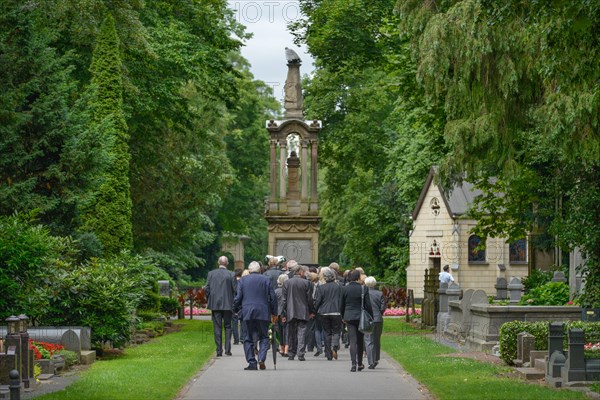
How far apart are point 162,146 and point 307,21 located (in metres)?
7.14

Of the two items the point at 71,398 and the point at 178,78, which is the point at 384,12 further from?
the point at 71,398

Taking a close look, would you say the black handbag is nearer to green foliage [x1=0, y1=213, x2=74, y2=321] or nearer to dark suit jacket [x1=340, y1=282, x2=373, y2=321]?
dark suit jacket [x1=340, y1=282, x2=373, y2=321]

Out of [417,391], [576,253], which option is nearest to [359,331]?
[417,391]

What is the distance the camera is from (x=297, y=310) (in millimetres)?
25281

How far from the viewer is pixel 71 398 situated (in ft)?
53.8

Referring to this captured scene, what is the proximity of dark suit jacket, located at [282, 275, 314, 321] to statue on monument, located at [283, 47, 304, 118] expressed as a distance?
1651 cm

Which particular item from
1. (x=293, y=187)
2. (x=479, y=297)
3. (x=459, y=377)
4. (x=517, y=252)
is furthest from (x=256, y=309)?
(x=517, y=252)

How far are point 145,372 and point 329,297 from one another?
19.3ft

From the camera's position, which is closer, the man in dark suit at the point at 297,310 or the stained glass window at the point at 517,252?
the man in dark suit at the point at 297,310

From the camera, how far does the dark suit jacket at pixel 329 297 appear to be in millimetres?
25375

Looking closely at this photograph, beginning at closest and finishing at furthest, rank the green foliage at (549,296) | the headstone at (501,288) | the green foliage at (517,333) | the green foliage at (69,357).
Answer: the green foliage at (69,357), the green foliage at (517,333), the green foliage at (549,296), the headstone at (501,288)

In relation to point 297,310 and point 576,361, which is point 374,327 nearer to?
point 297,310

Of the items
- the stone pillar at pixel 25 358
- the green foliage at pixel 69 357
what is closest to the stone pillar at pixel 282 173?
the green foliage at pixel 69 357

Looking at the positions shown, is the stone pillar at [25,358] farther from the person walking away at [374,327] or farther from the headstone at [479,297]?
the headstone at [479,297]
